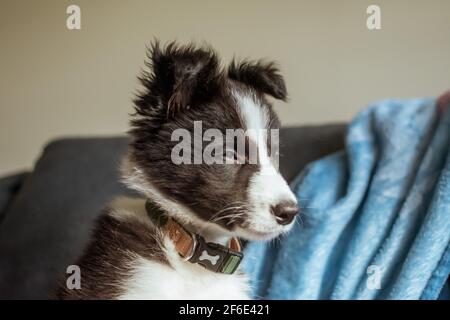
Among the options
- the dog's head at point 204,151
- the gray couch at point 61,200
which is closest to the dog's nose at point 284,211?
the dog's head at point 204,151

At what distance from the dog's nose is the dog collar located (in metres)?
0.17

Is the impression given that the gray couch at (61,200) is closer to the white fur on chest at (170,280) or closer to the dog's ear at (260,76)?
the dog's ear at (260,76)

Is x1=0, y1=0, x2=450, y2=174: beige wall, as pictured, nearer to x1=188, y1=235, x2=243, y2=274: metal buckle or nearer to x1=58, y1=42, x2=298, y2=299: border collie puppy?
x1=58, y1=42, x2=298, y2=299: border collie puppy

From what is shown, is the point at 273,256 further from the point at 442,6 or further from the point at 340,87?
the point at 442,6

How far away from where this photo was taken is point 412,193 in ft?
5.63

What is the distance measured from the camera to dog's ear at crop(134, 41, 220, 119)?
1.19 metres

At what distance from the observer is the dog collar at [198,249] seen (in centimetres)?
126

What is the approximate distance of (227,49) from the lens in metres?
1.64

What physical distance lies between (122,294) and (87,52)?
88 centimetres

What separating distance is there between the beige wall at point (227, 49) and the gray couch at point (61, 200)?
5.4 inches

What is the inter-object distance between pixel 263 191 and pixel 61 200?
1.46m

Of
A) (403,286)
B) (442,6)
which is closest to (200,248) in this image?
(403,286)

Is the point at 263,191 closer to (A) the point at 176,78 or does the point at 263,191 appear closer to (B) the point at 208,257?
(B) the point at 208,257

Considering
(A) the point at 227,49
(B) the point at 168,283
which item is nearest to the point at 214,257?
(B) the point at 168,283
